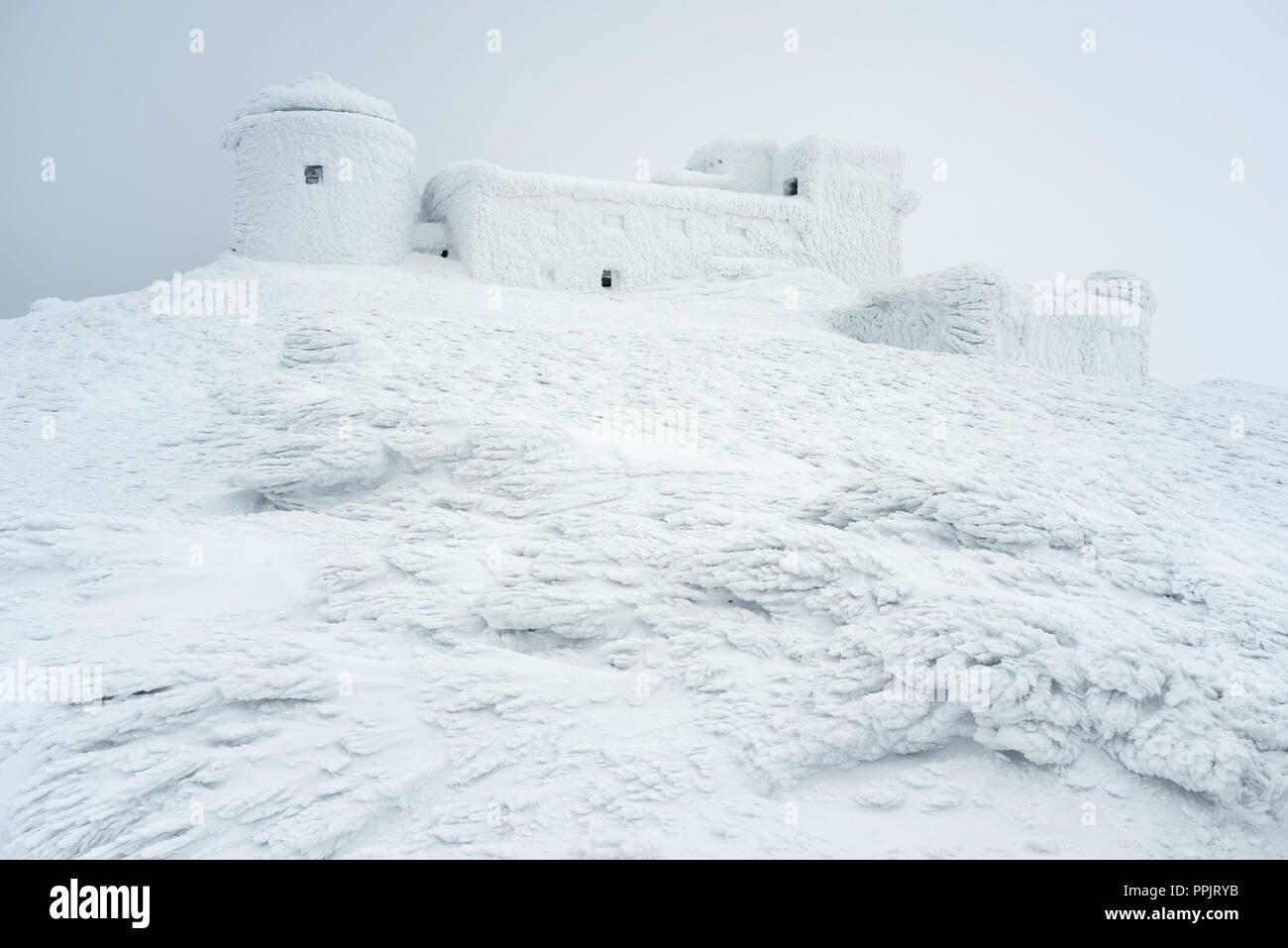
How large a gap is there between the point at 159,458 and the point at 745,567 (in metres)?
6.31

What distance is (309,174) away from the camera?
16.3 metres

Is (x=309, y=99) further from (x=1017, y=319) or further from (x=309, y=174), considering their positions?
(x=1017, y=319)

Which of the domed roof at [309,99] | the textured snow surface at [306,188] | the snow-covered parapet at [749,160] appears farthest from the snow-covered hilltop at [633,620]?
the snow-covered parapet at [749,160]

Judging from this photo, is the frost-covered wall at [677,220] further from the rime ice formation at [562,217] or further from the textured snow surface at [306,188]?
the textured snow surface at [306,188]

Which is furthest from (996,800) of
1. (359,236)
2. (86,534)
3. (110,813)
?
(359,236)

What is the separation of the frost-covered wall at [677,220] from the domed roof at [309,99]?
2075 mm

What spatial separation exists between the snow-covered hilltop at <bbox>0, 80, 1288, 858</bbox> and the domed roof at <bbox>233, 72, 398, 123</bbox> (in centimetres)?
886

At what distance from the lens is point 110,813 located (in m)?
3.86

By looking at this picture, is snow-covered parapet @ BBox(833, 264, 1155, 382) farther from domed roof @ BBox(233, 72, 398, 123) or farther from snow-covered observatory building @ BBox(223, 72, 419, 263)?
domed roof @ BBox(233, 72, 398, 123)

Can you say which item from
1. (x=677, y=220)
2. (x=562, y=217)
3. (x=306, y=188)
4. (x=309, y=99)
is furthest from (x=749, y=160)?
(x=306, y=188)

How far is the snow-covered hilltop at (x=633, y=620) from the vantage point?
3584 millimetres

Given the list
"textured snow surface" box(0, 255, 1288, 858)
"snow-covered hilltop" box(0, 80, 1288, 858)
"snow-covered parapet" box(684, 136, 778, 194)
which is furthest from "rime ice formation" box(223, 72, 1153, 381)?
"textured snow surface" box(0, 255, 1288, 858)

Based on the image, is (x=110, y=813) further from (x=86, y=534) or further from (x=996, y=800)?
(x=996, y=800)
